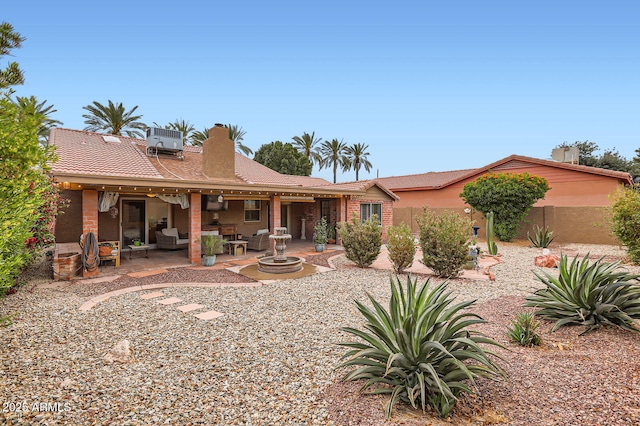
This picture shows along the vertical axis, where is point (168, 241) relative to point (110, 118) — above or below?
below

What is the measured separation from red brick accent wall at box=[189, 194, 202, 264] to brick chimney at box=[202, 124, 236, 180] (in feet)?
13.0

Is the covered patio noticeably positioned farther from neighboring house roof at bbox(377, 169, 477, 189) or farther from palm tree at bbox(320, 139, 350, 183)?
palm tree at bbox(320, 139, 350, 183)

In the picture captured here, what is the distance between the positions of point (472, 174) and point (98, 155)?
22074mm

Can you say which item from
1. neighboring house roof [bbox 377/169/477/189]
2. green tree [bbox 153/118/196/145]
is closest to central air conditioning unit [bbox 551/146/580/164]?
neighboring house roof [bbox 377/169/477/189]

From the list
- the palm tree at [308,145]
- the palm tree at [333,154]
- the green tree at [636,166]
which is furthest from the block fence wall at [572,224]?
the palm tree at [308,145]

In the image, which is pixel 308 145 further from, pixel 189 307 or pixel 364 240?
pixel 189 307

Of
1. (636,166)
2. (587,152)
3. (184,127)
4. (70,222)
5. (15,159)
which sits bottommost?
(70,222)

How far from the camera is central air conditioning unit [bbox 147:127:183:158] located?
14836mm

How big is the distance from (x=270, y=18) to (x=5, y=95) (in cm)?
1307

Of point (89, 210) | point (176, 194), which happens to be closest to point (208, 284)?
point (89, 210)

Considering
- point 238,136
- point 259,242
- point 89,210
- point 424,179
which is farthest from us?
point 238,136

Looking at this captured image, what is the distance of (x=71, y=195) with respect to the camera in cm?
1204

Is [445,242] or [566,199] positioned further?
[566,199]

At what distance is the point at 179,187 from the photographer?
972 cm
